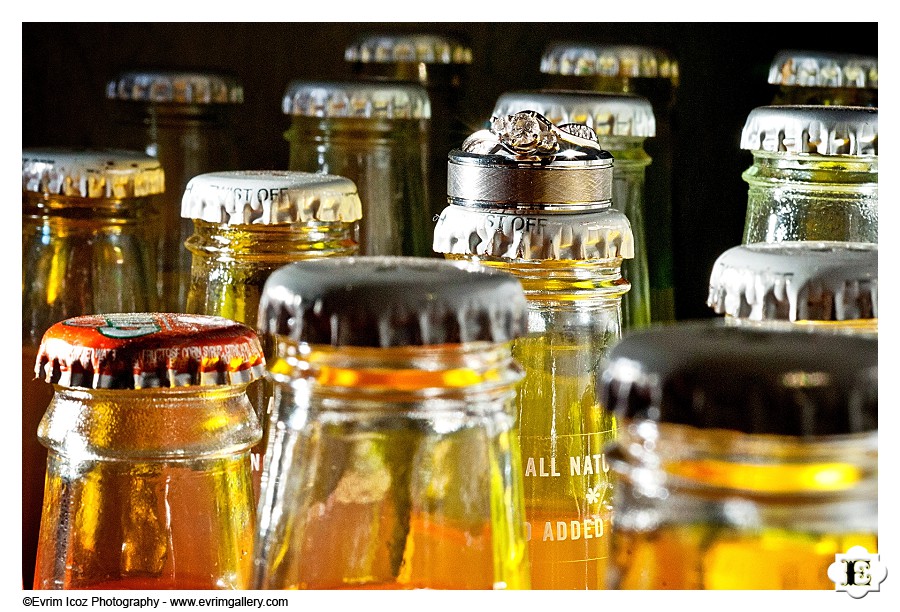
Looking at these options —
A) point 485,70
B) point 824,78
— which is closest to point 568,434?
point 824,78

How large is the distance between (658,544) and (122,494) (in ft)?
0.93

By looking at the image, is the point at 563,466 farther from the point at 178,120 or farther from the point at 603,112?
the point at 178,120

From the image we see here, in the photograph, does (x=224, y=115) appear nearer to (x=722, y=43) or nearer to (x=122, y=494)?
(x=722, y=43)

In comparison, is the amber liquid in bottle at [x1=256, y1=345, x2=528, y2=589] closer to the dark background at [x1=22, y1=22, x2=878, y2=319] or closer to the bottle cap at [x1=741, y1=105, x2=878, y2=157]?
the bottle cap at [x1=741, y1=105, x2=878, y2=157]

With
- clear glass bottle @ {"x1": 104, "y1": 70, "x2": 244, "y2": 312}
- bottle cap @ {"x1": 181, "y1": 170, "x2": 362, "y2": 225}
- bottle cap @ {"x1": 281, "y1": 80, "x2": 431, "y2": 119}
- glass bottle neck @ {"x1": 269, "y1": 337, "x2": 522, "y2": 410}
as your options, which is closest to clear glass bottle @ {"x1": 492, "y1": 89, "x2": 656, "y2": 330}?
bottle cap @ {"x1": 281, "y1": 80, "x2": 431, "y2": 119}

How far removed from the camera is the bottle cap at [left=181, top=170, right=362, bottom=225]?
0.71m

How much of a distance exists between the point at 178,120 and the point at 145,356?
24.6 inches

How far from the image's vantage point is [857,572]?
46 centimetres

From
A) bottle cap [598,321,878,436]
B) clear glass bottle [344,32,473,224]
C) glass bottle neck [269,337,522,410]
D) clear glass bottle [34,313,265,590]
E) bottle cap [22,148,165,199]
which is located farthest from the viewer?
clear glass bottle [344,32,473,224]

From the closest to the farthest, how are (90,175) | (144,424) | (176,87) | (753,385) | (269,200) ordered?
(753,385)
(144,424)
(269,200)
(90,175)
(176,87)

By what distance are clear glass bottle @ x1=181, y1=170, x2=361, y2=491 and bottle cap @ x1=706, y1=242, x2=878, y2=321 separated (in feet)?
0.80

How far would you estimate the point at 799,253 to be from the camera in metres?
0.57

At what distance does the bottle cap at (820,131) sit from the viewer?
2.52 feet
